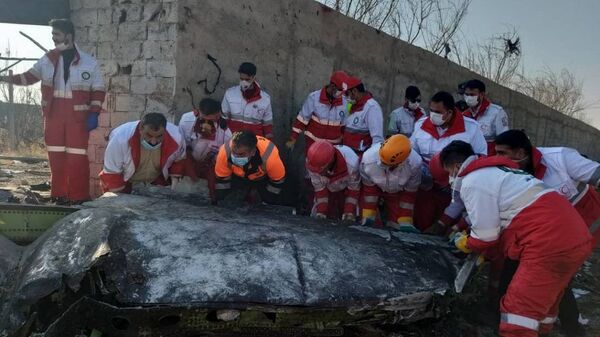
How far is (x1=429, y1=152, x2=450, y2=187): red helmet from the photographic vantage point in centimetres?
376

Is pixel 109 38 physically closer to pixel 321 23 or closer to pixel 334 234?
pixel 321 23

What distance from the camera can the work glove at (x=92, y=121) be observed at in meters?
4.65

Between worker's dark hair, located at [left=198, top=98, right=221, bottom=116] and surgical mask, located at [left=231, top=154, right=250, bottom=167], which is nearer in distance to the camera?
surgical mask, located at [left=231, top=154, right=250, bottom=167]

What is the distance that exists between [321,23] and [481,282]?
3809 millimetres

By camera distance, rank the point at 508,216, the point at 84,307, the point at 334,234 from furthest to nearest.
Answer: the point at 334,234 < the point at 508,216 < the point at 84,307

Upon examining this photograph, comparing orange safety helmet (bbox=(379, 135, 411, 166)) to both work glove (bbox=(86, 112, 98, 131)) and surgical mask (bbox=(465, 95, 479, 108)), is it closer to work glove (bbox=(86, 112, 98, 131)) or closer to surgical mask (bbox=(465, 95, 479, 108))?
surgical mask (bbox=(465, 95, 479, 108))

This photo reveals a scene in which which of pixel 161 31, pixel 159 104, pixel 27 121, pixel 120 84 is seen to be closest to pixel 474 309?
pixel 159 104

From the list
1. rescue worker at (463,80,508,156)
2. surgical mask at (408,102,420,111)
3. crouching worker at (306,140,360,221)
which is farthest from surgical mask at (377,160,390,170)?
surgical mask at (408,102,420,111)

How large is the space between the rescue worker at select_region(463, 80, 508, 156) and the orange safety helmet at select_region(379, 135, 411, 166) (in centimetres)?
206

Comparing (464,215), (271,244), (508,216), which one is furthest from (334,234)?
(464,215)

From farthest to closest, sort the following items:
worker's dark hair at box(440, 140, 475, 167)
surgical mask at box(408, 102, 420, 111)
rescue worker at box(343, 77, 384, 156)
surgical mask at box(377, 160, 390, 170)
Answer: surgical mask at box(408, 102, 420, 111) → rescue worker at box(343, 77, 384, 156) → surgical mask at box(377, 160, 390, 170) → worker's dark hair at box(440, 140, 475, 167)

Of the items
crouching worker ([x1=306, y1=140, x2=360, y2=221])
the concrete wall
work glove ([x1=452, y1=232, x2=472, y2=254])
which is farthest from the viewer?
the concrete wall

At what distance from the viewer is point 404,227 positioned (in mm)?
3936

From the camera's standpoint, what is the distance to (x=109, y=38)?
15.6 feet
